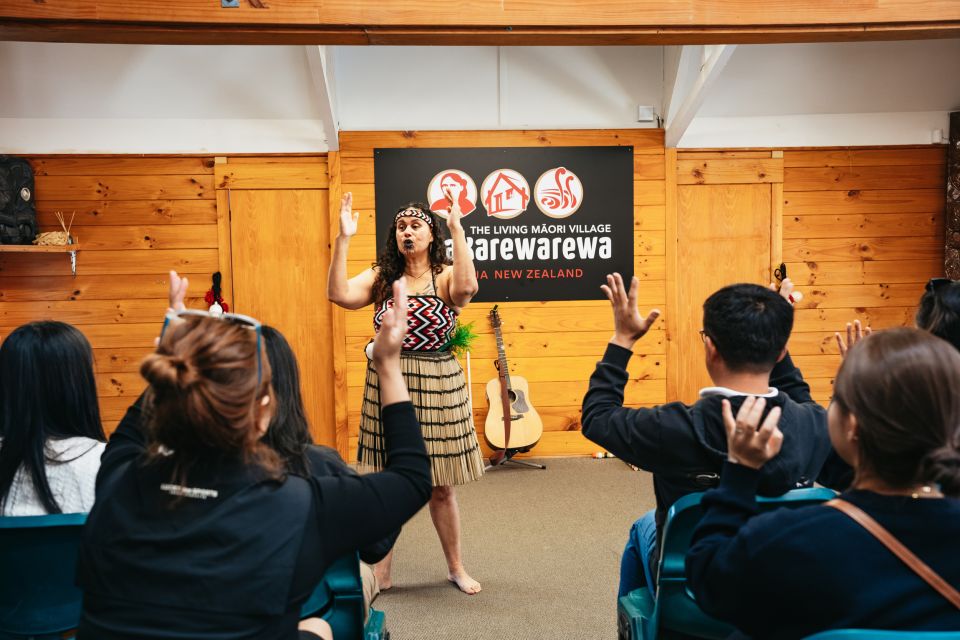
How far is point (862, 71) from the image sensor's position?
4.28 meters

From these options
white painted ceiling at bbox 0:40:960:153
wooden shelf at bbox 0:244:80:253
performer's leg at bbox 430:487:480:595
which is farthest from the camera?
white painted ceiling at bbox 0:40:960:153

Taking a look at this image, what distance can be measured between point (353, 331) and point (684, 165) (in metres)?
2.34

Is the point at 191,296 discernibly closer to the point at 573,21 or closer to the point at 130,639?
the point at 573,21

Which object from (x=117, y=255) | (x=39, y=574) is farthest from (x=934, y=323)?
(x=117, y=255)

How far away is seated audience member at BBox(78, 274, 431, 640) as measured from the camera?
87cm

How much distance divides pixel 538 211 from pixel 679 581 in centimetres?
320

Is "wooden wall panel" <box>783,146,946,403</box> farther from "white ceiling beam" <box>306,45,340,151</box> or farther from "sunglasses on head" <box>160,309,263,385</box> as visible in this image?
"sunglasses on head" <box>160,309,263,385</box>

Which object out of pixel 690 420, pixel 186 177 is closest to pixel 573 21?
pixel 690 420

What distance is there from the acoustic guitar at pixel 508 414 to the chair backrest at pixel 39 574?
116 inches

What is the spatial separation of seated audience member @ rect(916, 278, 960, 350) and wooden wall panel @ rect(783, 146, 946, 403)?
2932mm

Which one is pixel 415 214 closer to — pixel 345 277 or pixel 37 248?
pixel 345 277

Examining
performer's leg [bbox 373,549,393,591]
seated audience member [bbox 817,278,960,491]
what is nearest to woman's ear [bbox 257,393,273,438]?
seated audience member [bbox 817,278,960,491]

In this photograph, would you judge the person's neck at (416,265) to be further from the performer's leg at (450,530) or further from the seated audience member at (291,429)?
the seated audience member at (291,429)

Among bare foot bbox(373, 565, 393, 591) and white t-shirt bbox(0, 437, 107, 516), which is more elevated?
white t-shirt bbox(0, 437, 107, 516)
